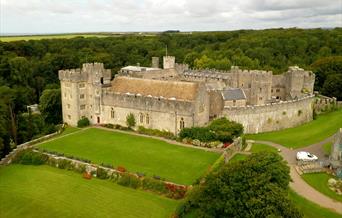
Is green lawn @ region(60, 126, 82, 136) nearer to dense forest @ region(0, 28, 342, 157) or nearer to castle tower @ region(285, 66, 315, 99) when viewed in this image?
dense forest @ region(0, 28, 342, 157)

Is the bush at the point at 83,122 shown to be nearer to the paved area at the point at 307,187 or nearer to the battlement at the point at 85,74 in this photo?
the battlement at the point at 85,74

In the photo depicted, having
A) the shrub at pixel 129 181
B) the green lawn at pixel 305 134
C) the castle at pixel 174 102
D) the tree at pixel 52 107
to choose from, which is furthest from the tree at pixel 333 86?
the shrub at pixel 129 181

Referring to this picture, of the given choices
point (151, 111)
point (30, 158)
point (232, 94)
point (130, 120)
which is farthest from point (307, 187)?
point (30, 158)

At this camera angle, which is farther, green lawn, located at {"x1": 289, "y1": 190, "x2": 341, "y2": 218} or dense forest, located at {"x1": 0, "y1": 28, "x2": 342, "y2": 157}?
dense forest, located at {"x1": 0, "y1": 28, "x2": 342, "y2": 157}

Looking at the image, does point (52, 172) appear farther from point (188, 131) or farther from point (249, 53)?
point (249, 53)

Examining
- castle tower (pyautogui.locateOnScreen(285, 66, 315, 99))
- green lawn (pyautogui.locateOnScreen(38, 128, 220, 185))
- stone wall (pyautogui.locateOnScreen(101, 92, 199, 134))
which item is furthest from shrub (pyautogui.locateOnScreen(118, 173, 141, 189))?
castle tower (pyautogui.locateOnScreen(285, 66, 315, 99))

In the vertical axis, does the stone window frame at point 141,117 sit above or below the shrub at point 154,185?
above

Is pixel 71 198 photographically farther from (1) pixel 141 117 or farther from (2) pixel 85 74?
(2) pixel 85 74
